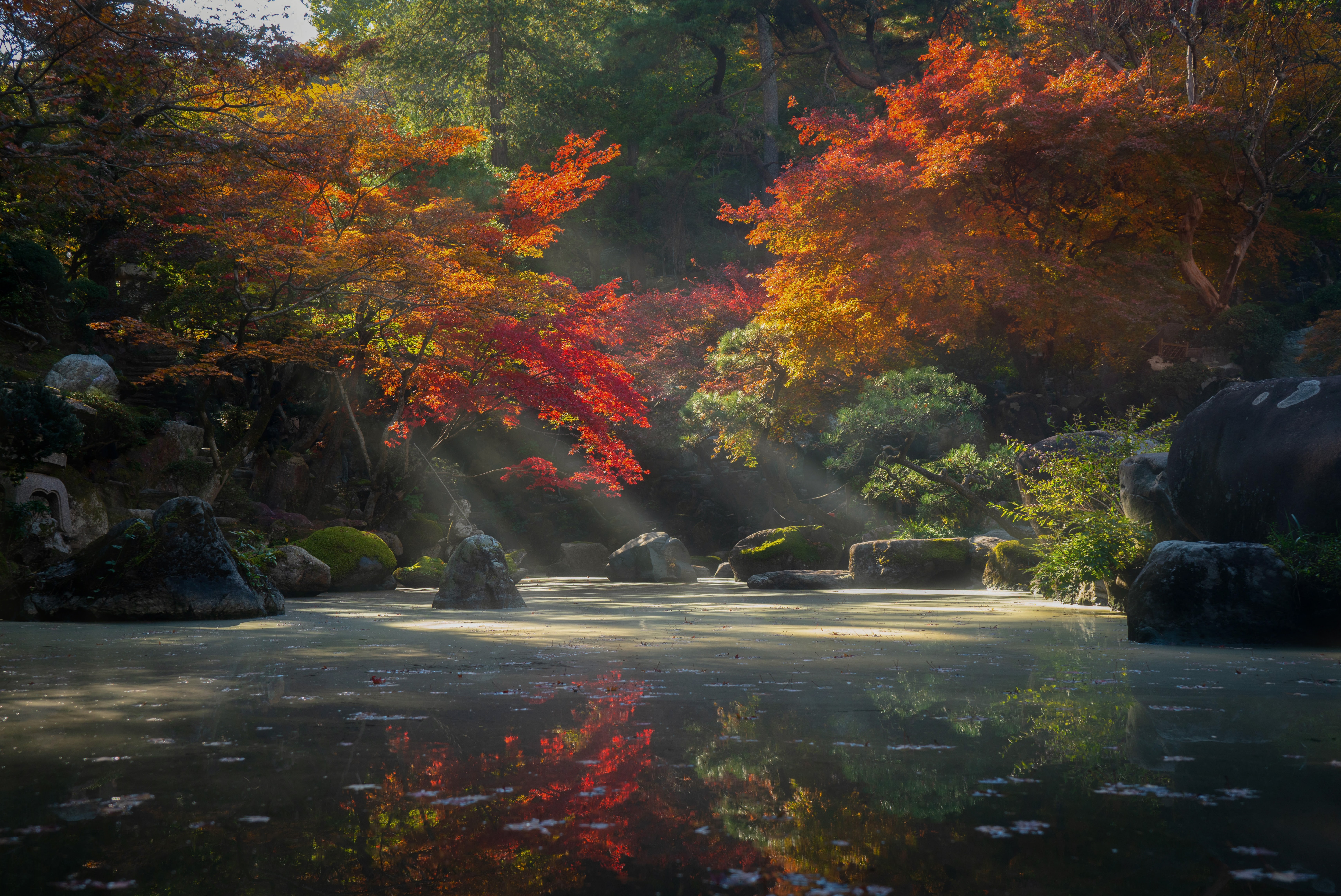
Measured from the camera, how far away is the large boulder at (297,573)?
10.7 metres

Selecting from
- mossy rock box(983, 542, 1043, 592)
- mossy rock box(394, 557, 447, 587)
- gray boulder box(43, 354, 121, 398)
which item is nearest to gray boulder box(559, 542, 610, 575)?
mossy rock box(394, 557, 447, 587)

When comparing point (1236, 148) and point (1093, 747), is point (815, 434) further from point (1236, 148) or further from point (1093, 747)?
point (1093, 747)

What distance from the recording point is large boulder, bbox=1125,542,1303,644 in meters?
5.28

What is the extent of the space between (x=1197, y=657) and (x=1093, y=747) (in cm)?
280

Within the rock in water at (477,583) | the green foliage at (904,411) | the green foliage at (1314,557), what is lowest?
the rock in water at (477,583)

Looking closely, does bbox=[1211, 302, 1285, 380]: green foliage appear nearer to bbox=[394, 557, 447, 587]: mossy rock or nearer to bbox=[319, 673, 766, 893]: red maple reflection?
bbox=[394, 557, 447, 587]: mossy rock

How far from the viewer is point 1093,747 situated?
7.80ft

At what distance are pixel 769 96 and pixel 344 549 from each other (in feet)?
59.3

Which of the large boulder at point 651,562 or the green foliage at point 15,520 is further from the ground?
the green foliage at point 15,520

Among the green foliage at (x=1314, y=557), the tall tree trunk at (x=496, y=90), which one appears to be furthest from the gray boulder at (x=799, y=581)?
the tall tree trunk at (x=496, y=90)

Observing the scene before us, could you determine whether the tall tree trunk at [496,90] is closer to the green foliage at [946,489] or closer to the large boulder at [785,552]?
the large boulder at [785,552]

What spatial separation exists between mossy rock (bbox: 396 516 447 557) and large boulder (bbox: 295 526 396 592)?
3.49 m

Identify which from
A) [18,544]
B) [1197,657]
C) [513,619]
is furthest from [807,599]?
[18,544]

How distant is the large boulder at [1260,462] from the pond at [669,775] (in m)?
2.35
